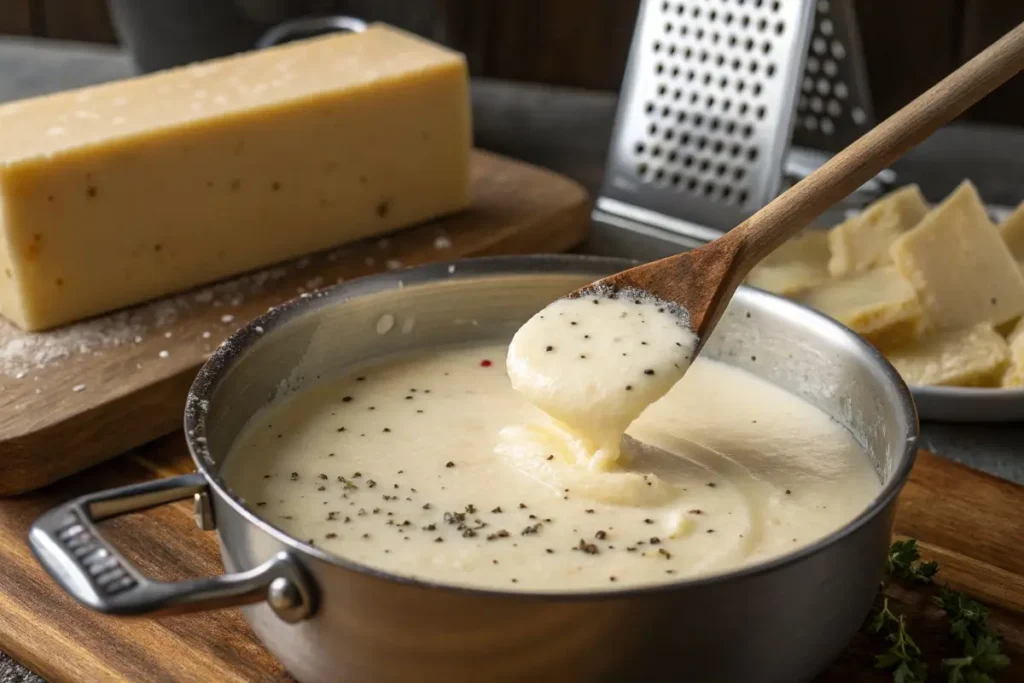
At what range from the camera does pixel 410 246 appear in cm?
246

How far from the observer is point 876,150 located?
161 cm

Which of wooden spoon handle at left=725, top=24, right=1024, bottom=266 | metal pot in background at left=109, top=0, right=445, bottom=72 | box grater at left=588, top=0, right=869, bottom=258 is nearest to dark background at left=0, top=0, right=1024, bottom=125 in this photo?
metal pot in background at left=109, top=0, right=445, bottom=72

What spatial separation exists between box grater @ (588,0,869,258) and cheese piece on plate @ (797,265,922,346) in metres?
0.40

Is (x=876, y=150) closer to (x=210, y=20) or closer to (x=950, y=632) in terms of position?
(x=950, y=632)

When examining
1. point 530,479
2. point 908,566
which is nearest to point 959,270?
point 908,566

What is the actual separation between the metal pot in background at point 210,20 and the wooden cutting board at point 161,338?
1.58 feet

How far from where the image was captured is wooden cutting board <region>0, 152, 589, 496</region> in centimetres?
183

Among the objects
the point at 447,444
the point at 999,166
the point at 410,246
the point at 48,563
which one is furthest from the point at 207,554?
the point at 999,166

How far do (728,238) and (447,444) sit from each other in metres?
0.45

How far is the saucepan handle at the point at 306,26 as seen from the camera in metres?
2.77

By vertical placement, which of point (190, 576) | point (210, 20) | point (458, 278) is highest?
point (210, 20)

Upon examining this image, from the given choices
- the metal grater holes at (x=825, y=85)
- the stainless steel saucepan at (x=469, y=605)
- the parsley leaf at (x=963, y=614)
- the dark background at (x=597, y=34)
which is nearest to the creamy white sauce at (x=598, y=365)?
the stainless steel saucepan at (x=469, y=605)

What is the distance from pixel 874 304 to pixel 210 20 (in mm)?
1577

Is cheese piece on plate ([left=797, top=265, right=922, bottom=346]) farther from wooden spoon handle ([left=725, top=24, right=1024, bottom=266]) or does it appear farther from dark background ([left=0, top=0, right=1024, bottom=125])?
dark background ([left=0, top=0, right=1024, bottom=125])
